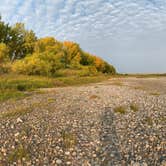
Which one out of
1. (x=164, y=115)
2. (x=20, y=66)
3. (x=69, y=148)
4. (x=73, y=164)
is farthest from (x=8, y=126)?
(x=20, y=66)

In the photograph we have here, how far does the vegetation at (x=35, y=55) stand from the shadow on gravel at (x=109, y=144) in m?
58.0

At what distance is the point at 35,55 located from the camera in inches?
2886

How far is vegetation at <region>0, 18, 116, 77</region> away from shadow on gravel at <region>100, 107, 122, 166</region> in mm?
58046

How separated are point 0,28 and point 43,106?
76.1m

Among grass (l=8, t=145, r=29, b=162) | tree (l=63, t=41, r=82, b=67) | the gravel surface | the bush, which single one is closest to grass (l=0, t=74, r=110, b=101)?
the gravel surface

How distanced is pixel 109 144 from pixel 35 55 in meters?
66.1

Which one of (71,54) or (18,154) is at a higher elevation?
(71,54)

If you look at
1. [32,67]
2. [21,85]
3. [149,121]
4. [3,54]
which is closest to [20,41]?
[3,54]

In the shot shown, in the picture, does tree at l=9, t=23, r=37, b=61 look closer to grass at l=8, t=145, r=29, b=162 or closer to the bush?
the bush

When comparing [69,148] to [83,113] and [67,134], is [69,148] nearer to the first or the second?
[67,134]

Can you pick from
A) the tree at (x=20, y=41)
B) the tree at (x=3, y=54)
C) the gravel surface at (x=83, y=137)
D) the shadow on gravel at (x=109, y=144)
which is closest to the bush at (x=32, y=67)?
the tree at (x=3, y=54)

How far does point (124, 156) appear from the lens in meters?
8.97

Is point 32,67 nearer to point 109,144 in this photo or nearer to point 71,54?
point 71,54

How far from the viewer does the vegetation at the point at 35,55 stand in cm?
7006
